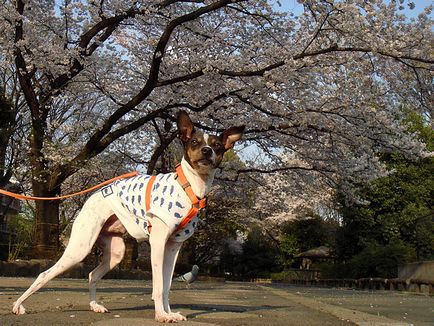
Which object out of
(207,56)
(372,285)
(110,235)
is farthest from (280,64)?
(372,285)

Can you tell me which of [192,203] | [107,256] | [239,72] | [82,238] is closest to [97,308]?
[107,256]

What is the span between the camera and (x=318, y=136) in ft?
55.4

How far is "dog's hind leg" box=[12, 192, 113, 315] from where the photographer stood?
4.52 m

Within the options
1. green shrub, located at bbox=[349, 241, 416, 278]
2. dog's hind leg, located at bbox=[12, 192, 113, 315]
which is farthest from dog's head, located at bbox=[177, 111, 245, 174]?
green shrub, located at bbox=[349, 241, 416, 278]

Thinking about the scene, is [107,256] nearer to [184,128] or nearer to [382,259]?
[184,128]

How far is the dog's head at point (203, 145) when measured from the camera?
Result: 14.4 ft

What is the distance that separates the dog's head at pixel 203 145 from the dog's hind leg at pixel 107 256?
1173mm

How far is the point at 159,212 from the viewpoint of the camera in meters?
4.41

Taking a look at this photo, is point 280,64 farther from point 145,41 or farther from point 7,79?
point 7,79

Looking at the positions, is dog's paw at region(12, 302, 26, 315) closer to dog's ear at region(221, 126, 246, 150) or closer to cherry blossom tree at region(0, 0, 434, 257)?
dog's ear at region(221, 126, 246, 150)

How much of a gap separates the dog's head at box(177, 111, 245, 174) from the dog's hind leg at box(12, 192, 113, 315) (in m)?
0.95

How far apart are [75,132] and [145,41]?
452 centimetres

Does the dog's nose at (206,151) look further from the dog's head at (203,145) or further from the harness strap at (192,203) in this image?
the harness strap at (192,203)

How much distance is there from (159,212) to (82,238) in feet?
2.65
